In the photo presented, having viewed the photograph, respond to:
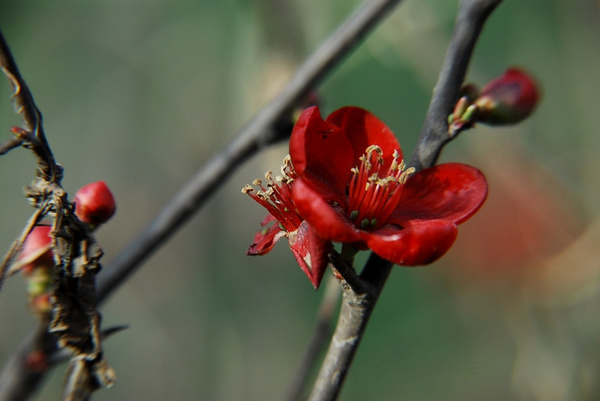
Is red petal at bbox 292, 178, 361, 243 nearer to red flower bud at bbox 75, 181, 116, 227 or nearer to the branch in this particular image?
the branch

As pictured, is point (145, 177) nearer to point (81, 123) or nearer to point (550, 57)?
point (81, 123)

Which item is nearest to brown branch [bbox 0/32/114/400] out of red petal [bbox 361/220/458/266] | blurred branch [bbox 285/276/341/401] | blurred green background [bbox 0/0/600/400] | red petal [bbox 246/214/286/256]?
red petal [bbox 246/214/286/256]

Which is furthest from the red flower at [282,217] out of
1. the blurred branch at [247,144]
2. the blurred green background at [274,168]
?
the blurred green background at [274,168]

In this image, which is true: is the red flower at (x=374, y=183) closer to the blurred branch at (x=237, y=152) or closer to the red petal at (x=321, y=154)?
the red petal at (x=321, y=154)

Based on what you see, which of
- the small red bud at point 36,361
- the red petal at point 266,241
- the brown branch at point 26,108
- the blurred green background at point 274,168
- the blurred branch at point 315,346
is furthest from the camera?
the blurred green background at point 274,168

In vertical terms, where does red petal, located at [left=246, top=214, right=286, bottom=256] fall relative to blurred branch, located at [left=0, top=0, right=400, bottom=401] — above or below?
below

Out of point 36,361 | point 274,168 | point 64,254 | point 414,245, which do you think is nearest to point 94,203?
point 64,254

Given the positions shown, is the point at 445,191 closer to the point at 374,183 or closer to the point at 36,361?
the point at 374,183
